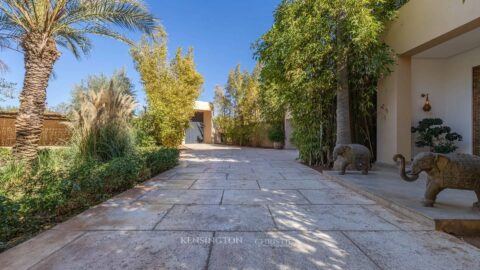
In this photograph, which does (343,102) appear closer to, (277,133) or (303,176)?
(303,176)

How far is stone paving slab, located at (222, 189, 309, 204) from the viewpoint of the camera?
4.09 meters

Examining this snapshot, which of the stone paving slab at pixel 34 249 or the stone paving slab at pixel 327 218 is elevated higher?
the stone paving slab at pixel 327 218

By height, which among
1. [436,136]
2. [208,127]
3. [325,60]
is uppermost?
[325,60]

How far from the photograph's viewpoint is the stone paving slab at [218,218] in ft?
9.76

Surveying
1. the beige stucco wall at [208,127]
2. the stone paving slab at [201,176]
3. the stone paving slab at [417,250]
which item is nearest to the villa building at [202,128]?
the beige stucco wall at [208,127]

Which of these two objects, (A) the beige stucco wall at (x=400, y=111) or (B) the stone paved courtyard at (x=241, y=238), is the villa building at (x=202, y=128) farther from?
(B) the stone paved courtyard at (x=241, y=238)

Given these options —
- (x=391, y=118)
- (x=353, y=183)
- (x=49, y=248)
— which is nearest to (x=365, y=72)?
(x=391, y=118)

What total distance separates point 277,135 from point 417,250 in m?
15.4

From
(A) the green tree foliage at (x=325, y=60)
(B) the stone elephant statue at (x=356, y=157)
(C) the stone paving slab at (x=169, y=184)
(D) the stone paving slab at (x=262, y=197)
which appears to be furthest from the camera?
(A) the green tree foliage at (x=325, y=60)

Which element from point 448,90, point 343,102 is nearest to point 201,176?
point 343,102

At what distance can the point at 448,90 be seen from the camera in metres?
7.58

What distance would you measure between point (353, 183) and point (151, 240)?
3.95m

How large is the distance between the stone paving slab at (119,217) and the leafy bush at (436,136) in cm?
700

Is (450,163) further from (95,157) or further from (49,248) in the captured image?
(95,157)
